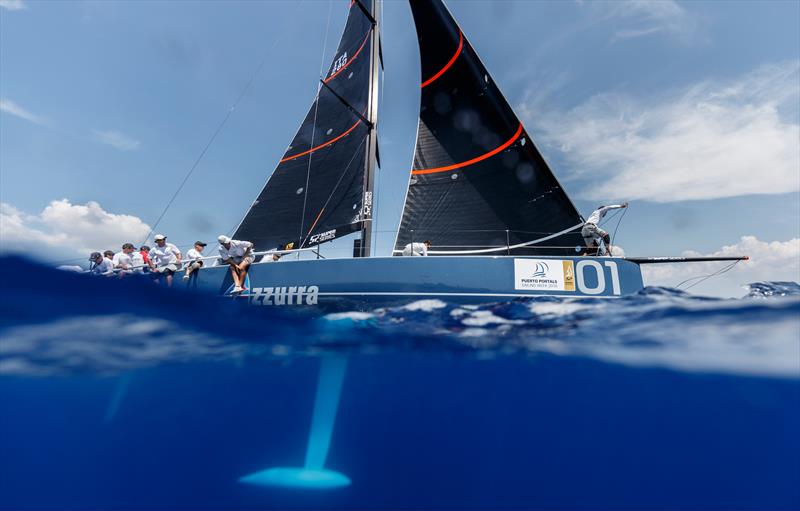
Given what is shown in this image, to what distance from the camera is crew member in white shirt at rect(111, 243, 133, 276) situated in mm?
7226

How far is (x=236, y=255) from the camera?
6828 millimetres

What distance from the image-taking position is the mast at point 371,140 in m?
8.56

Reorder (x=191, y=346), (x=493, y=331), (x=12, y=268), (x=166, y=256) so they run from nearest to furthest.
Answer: (x=12, y=268), (x=493, y=331), (x=191, y=346), (x=166, y=256)

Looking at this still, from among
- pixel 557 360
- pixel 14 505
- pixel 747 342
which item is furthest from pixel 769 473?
pixel 14 505

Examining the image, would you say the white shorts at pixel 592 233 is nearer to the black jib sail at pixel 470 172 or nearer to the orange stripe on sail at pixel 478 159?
the black jib sail at pixel 470 172

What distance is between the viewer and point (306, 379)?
271 inches

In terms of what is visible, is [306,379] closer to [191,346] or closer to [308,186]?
[191,346]

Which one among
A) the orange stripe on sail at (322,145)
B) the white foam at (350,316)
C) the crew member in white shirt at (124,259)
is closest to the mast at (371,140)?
the orange stripe on sail at (322,145)

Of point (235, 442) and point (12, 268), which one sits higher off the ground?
point (12, 268)

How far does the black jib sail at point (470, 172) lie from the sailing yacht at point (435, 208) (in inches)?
1.0

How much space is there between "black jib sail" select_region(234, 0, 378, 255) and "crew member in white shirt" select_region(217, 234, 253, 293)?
2055mm

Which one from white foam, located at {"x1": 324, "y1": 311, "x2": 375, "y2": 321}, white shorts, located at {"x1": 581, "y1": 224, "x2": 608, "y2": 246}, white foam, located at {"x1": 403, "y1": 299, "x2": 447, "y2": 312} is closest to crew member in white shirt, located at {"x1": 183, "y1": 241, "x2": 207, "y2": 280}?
white foam, located at {"x1": 324, "y1": 311, "x2": 375, "y2": 321}

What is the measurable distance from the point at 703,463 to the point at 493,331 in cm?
573

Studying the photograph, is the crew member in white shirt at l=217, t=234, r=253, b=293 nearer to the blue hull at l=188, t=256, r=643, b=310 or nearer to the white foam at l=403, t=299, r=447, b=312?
the blue hull at l=188, t=256, r=643, b=310
